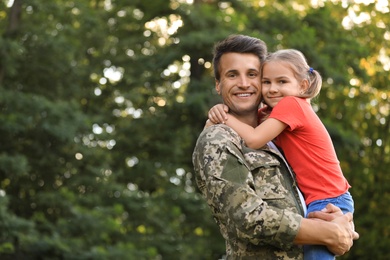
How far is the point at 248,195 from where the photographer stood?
387 centimetres

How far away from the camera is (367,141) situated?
22.5m

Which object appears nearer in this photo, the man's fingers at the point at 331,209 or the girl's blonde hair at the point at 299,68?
the man's fingers at the point at 331,209

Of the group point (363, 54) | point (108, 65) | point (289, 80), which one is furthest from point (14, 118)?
point (289, 80)

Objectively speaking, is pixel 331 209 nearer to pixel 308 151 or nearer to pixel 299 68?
pixel 308 151

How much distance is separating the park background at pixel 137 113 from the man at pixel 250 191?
40.1 ft

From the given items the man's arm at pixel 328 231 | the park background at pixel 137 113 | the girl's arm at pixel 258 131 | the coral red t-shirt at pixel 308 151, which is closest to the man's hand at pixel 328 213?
the man's arm at pixel 328 231

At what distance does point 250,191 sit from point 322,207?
42 cm

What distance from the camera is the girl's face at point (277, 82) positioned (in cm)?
438

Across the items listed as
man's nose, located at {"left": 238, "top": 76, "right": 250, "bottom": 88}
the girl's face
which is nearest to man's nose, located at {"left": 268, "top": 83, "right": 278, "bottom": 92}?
the girl's face

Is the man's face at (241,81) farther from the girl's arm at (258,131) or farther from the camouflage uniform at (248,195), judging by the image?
the camouflage uniform at (248,195)

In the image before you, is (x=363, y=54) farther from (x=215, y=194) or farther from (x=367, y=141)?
(x=215, y=194)

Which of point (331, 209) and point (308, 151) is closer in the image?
point (331, 209)

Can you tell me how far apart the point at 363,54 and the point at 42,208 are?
297 inches

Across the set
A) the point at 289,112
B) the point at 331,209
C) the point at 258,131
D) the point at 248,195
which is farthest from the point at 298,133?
the point at 248,195
